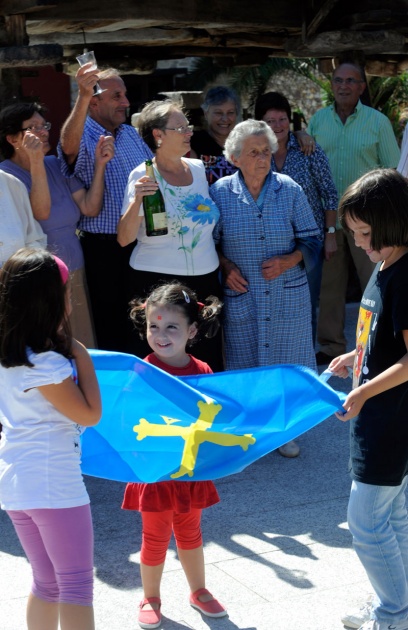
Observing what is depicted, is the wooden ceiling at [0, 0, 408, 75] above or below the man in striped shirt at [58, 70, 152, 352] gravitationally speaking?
above

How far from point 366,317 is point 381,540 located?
30.9 inches

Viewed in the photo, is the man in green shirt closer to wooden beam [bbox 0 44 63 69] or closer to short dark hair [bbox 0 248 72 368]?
wooden beam [bbox 0 44 63 69]

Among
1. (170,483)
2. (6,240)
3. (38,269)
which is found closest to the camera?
(38,269)

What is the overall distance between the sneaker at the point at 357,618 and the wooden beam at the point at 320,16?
602 centimetres

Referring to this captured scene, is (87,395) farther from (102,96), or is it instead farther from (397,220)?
(102,96)

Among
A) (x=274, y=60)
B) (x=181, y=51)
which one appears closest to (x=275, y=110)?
(x=181, y=51)

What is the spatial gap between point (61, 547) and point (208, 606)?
41.1 inches

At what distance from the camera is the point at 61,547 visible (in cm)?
294

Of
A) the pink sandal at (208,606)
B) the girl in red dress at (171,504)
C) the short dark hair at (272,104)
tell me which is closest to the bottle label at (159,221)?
the girl in red dress at (171,504)

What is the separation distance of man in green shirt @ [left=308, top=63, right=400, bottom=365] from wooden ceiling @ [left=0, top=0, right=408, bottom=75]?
1.34m

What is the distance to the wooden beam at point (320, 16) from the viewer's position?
327 inches

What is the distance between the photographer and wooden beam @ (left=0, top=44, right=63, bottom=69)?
6.41 metres

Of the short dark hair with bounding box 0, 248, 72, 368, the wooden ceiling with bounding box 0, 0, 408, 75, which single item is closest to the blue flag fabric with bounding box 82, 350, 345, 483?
the short dark hair with bounding box 0, 248, 72, 368

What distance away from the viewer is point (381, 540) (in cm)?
332
